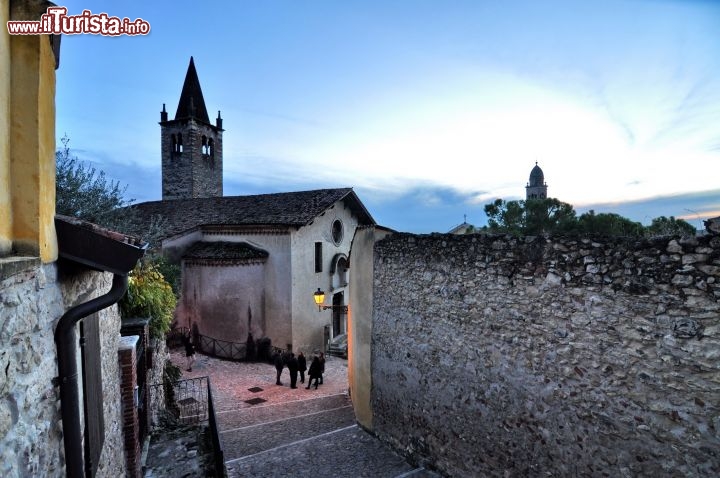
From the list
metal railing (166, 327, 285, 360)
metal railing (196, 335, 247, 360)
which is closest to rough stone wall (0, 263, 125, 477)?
metal railing (166, 327, 285, 360)

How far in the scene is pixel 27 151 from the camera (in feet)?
6.97

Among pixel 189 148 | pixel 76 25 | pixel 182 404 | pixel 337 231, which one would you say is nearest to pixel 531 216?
pixel 337 231

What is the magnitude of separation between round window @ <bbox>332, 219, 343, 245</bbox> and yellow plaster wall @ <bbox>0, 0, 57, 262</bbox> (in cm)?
1709

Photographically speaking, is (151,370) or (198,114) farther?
(198,114)

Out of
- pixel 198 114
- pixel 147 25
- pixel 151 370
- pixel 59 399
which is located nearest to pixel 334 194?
pixel 151 370

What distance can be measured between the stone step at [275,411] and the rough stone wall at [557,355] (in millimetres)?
3493

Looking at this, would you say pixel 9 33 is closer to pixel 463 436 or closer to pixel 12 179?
pixel 12 179

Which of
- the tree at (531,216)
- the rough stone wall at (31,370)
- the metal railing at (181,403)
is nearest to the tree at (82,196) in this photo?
the metal railing at (181,403)

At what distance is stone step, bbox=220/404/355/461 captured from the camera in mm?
8508

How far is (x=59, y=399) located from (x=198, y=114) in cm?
3653

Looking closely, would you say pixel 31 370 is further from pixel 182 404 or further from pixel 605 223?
pixel 605 223

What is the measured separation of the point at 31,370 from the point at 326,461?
692 centimetres

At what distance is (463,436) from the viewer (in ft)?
22.3

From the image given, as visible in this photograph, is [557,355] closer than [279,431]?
Yes
